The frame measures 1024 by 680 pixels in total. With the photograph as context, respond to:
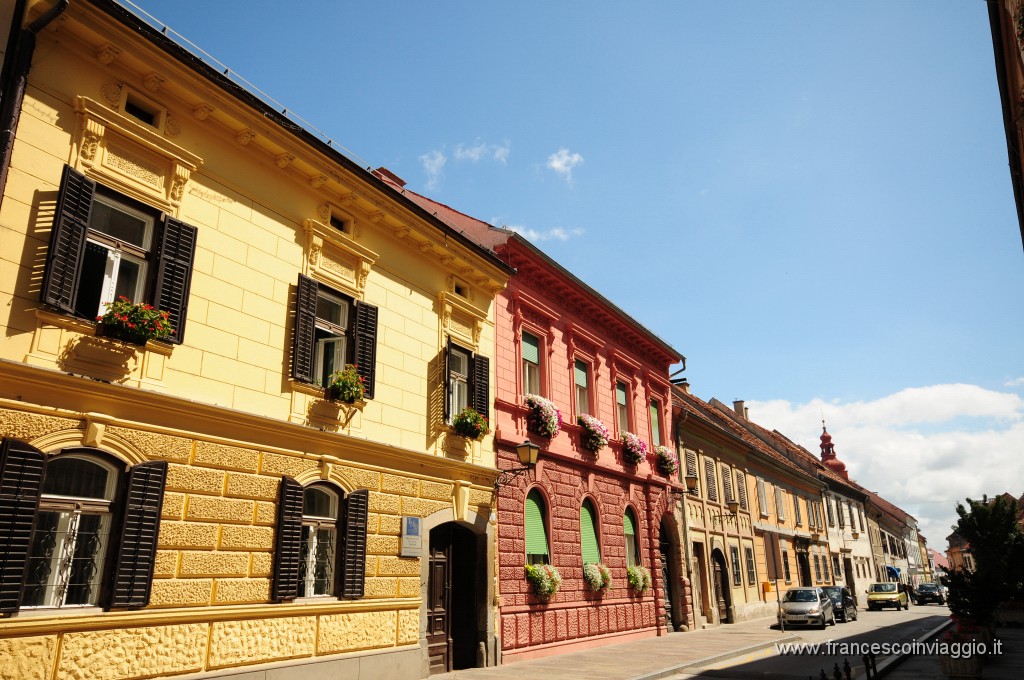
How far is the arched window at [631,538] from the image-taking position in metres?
20.2

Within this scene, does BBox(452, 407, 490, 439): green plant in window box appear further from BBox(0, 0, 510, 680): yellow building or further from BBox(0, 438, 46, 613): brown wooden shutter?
BBox(0, 438, 46, 613): brown wooden shutter

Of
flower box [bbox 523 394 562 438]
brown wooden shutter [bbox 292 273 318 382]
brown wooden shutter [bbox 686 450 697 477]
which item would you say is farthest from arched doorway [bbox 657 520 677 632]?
brown wooden shutter [bbox 292 273 318 382]

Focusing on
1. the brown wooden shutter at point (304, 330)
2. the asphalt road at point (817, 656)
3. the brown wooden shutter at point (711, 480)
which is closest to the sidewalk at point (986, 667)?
the asphalt road at point (817, 656)

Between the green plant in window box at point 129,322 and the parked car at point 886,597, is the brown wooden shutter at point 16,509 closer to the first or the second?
the green plant in window box at point 129,322

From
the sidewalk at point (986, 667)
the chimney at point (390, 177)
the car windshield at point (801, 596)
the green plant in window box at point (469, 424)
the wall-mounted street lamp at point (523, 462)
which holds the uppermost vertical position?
the chimney at point (390, 177)

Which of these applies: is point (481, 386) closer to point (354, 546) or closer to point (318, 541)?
point (354, 546)

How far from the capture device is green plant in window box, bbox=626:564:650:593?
19531 mm

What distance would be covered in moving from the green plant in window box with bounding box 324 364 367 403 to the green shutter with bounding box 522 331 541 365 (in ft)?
21.9

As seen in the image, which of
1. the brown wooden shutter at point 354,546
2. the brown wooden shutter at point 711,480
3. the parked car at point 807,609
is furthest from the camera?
the brown wooden shutter at point 711,480

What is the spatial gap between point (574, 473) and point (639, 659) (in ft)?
15.4

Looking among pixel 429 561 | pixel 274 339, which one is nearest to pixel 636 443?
pixel 429 561

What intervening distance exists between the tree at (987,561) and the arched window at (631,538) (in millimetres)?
8085

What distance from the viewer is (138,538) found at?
8172mm

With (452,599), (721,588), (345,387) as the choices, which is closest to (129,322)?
(345,387)
